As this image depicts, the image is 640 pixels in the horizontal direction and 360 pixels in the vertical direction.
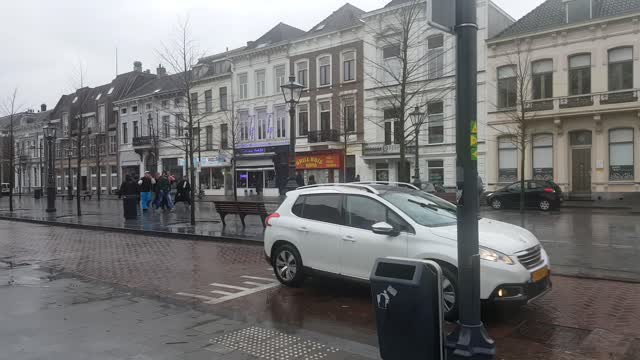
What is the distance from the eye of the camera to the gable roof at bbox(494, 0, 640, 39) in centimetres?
2623

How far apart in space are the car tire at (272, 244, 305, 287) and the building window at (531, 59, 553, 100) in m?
25.5

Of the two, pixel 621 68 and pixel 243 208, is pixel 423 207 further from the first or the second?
pixel 621 68

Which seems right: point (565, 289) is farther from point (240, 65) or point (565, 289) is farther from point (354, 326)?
point (240, 65)

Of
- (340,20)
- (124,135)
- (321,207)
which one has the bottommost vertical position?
(321,207)

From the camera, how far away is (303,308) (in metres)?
6.28

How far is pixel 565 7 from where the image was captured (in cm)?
2827

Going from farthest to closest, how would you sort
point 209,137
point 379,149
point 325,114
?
1. point 209,137
2. point 325,114
3. point 379,149

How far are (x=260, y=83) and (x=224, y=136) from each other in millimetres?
6149

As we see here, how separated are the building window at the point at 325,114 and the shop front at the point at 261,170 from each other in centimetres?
386

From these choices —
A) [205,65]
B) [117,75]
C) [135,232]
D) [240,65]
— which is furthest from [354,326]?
[117,75]

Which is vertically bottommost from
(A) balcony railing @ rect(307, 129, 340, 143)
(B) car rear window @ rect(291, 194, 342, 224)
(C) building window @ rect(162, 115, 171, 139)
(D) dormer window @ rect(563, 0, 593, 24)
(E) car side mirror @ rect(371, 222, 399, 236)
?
(E) car side mirror @ rect(371, 222, 399, 236)

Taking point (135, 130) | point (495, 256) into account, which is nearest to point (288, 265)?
point (495, 256)

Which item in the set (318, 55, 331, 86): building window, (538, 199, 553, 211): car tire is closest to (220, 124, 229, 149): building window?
(318, 55, 331, 86): building window

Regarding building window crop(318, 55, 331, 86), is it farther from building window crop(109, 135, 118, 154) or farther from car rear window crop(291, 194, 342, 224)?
car rear window crop(291, 194, 342, 224)
